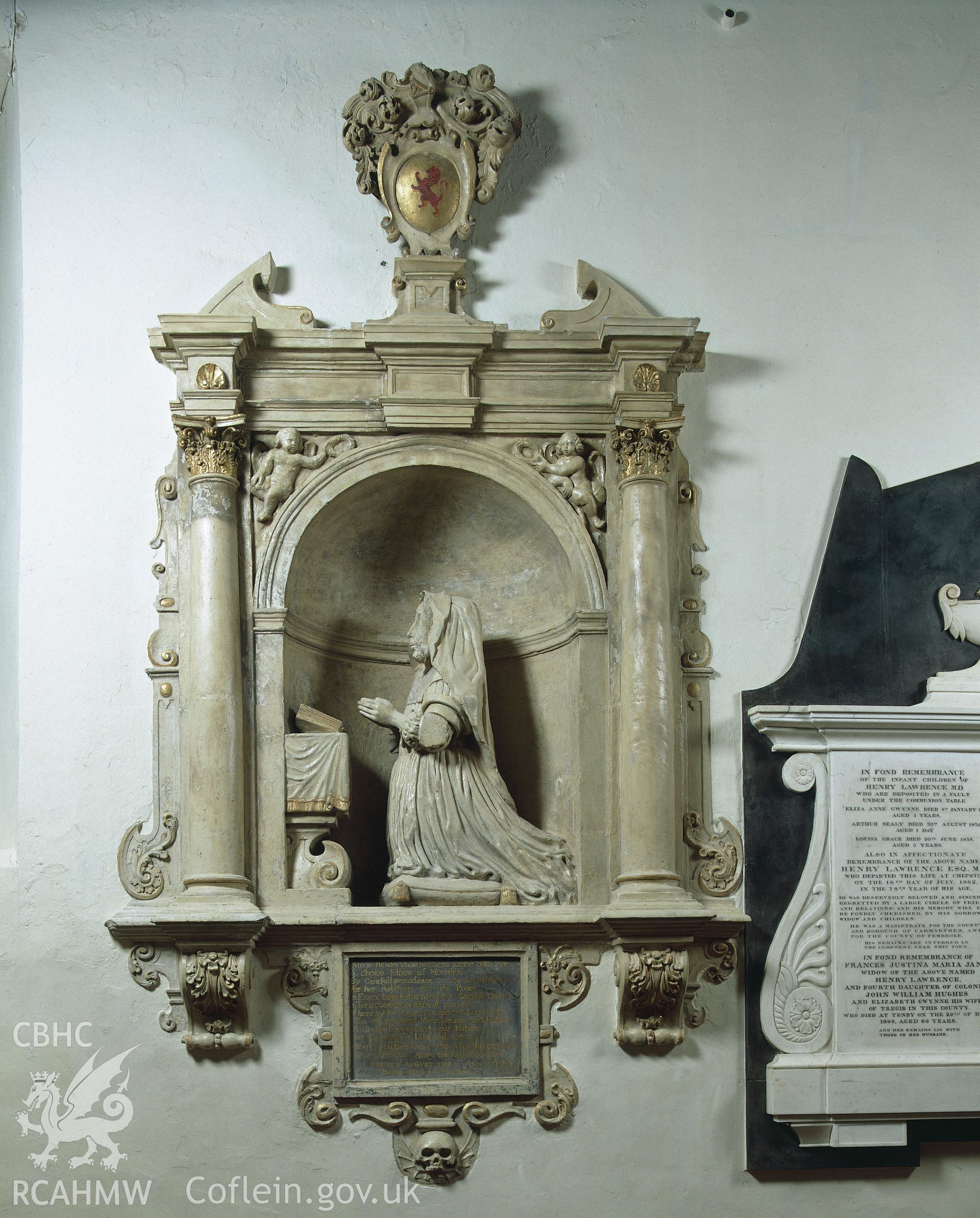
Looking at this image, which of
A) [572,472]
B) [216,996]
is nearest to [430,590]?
[572,472]

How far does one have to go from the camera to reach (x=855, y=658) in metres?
7.13

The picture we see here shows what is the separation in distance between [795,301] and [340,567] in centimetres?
255

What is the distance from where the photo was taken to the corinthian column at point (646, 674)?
6.75 m

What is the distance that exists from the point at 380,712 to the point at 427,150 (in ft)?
8.80

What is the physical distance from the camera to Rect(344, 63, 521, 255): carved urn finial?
7363 mm

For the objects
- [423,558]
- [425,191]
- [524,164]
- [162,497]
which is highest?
[524,164]

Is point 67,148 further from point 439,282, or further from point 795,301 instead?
point 795,301

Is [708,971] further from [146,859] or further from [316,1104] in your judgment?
[146,859]

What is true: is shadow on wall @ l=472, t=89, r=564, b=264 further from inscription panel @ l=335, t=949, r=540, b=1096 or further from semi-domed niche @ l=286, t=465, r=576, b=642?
inscription panel @ l=335, t=949, r=540, b=1096

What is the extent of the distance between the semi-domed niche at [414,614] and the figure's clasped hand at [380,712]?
0.32 m

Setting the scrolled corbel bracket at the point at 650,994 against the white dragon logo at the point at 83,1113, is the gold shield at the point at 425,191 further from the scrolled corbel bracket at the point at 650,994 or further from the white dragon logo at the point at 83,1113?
the white dragon logo at the point at 83,1113

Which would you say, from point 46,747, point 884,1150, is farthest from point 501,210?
point 884,1150

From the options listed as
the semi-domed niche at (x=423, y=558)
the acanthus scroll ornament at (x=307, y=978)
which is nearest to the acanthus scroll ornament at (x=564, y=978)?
the acanthus scroll ornament at (x=307, y=978)

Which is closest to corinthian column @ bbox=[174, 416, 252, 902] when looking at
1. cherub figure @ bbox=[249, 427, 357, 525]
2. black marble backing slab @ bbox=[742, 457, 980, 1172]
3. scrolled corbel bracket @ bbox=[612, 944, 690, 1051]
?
cherub figure @ bbox=[249, 427, 357, 525]
